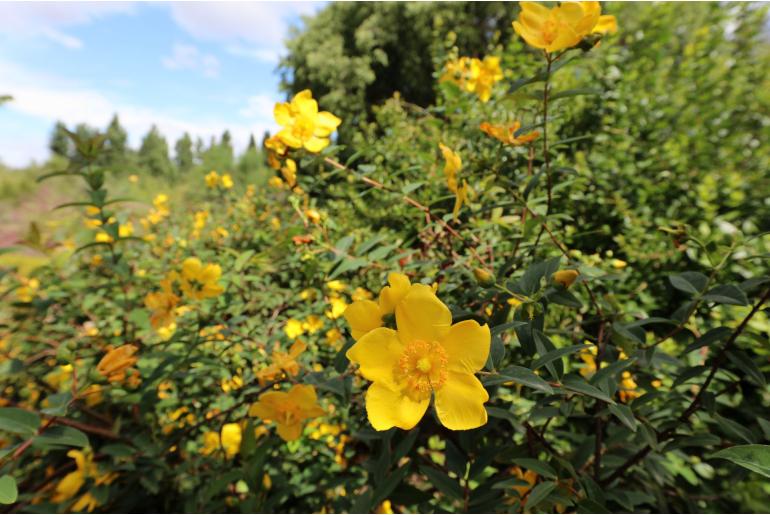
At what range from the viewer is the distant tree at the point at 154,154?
2767 cm

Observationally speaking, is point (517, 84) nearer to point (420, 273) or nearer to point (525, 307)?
point (525, 307)

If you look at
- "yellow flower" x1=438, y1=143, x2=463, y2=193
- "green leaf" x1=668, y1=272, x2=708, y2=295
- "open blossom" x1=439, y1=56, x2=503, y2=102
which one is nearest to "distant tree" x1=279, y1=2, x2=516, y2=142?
"open blossom" x1=439, y1=56, x2=503, y2=102

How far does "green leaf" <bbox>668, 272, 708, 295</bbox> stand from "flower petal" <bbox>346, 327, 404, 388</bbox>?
1.64 ft

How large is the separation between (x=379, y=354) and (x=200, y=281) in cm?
74

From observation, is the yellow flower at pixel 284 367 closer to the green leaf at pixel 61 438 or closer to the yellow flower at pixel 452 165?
the green leaf at pixel 61 438

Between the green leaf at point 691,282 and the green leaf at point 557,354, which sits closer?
the green leaf at point 557,354

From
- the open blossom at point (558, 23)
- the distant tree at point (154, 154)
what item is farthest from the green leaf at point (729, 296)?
the distant tree at point (154, 154)

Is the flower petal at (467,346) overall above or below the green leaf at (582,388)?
above

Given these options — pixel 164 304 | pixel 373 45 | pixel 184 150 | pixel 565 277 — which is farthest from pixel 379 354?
pixel 184 150

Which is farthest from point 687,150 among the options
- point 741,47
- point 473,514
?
point 473,514

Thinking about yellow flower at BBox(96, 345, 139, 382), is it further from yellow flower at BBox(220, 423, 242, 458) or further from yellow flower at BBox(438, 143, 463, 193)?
yellow flower at BBox(438, 143, 463, 193)

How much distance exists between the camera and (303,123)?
84 cm

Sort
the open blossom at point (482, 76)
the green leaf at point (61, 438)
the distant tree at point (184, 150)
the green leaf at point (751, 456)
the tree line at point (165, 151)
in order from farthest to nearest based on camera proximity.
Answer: the distant tree at point (184, 150) → the tree line at point (165, 151) → the open blossom at point (482, 76) → the green leaf at point (61, 438) → the green leaf at point (751, 456)

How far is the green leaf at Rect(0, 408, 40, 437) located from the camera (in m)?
0.66
